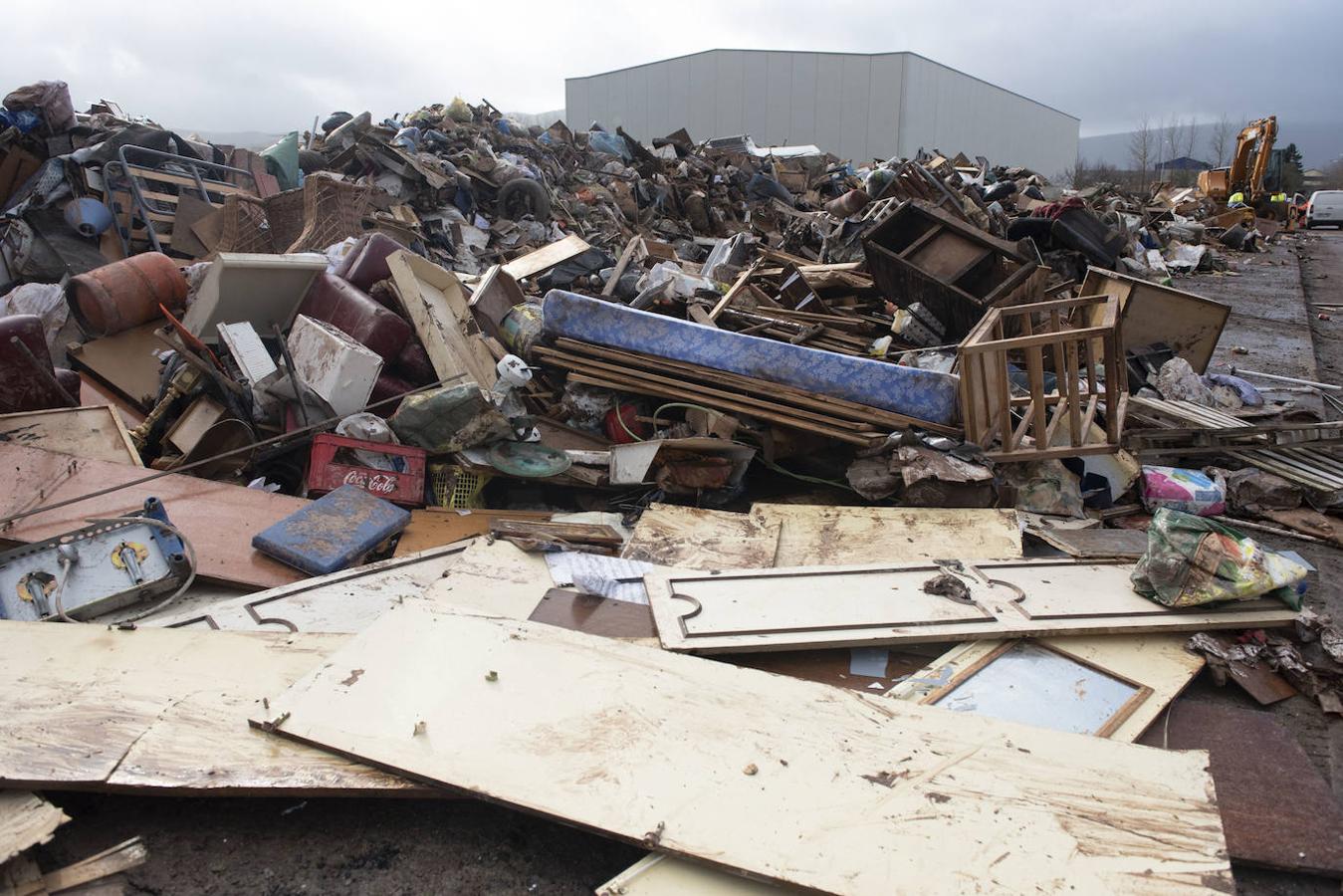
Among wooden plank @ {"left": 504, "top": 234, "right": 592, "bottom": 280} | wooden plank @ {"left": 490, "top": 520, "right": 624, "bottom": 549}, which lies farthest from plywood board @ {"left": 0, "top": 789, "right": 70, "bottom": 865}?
wooden plank @ {"left": 504, "top": 234, "right": 592, "bottom": 280}

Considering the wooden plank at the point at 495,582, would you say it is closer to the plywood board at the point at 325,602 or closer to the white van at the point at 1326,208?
the plywood board at the point at 325,602

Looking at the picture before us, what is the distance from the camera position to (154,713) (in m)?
2.20

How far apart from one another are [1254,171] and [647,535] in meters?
24.0

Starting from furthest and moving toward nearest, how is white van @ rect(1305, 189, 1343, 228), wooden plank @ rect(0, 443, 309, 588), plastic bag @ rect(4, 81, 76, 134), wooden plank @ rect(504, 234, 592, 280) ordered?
1. white van @ rect(1305, 189, 1343, 228)
2. plastic bag @ rect(4, 81, 76, 134)
3. wooden plank @ rect(504, 234, 592, 280)
4. wooden plank @ rect(0, 443, 309, 588)

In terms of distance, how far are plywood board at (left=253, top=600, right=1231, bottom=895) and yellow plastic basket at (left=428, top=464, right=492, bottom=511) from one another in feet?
5.45

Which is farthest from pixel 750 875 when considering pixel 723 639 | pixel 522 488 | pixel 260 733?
pixel 522 488

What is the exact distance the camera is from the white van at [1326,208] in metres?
22.9

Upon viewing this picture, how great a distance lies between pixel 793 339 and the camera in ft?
16.6

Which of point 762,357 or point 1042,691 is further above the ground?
point 762,357

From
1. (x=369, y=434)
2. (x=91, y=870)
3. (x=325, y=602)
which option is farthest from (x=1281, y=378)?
(x=91, y=870)

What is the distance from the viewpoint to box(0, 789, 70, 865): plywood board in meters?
1.80

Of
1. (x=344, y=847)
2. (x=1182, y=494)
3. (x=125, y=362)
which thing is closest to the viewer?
(x=344, y=847)

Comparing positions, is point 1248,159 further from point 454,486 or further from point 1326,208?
point 454,486

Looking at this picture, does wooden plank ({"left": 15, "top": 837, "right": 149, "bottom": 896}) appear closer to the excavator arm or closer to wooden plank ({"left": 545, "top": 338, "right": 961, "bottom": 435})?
wooden plank ({"left": 545, "top": 338, "right": 961, "bottom": 435})
